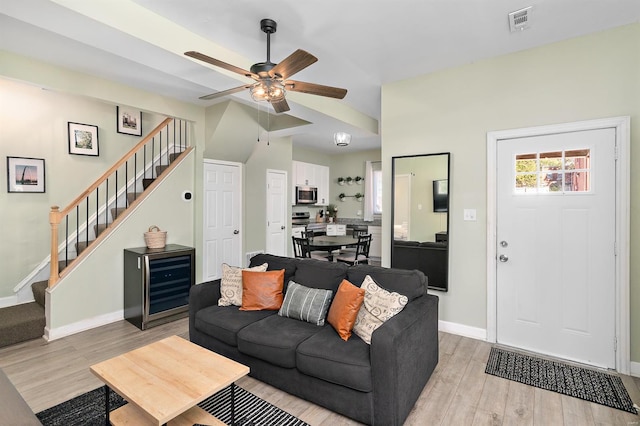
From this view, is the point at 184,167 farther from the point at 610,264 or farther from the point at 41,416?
the point at 610,264

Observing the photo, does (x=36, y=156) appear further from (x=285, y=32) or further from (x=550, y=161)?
(x=550, y=161)

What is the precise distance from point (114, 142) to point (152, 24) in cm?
270

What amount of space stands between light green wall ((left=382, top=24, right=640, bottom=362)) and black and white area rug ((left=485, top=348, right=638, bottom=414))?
40 centimetres

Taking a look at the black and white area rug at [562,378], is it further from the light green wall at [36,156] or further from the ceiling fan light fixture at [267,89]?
the light green wall at [36,156]

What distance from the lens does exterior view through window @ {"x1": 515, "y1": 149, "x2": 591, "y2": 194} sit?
282cm

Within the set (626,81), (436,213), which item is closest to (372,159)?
(436,213)

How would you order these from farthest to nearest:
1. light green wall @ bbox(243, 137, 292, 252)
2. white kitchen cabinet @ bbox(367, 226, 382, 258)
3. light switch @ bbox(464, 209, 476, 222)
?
white kitchen cabinet @ bbox(367, 226, 382, 258)
light green wall @ bbox(243, 137, 292, 252)
light switch @ bbox(464, 209, 476, 222)

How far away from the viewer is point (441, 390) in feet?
7.88

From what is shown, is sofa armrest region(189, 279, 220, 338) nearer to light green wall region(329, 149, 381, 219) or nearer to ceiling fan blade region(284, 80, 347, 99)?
ceiling fan blade region(284, 80, 347, 99)

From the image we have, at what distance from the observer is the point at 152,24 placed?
2482mm

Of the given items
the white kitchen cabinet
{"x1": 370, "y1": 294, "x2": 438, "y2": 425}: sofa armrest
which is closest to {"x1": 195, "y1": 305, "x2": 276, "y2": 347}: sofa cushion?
{"x1": 370, "y1": 294, "x2": 438, "y2": 425}: sofa armrest

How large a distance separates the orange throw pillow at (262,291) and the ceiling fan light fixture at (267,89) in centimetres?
155

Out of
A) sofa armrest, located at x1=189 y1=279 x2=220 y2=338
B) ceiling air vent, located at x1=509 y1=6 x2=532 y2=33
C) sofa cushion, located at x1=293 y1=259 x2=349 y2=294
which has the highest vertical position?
ceiling air vent, located at x1=509 y1=6 x2=532 y2=33

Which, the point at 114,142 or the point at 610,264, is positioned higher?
the point at 114,142
